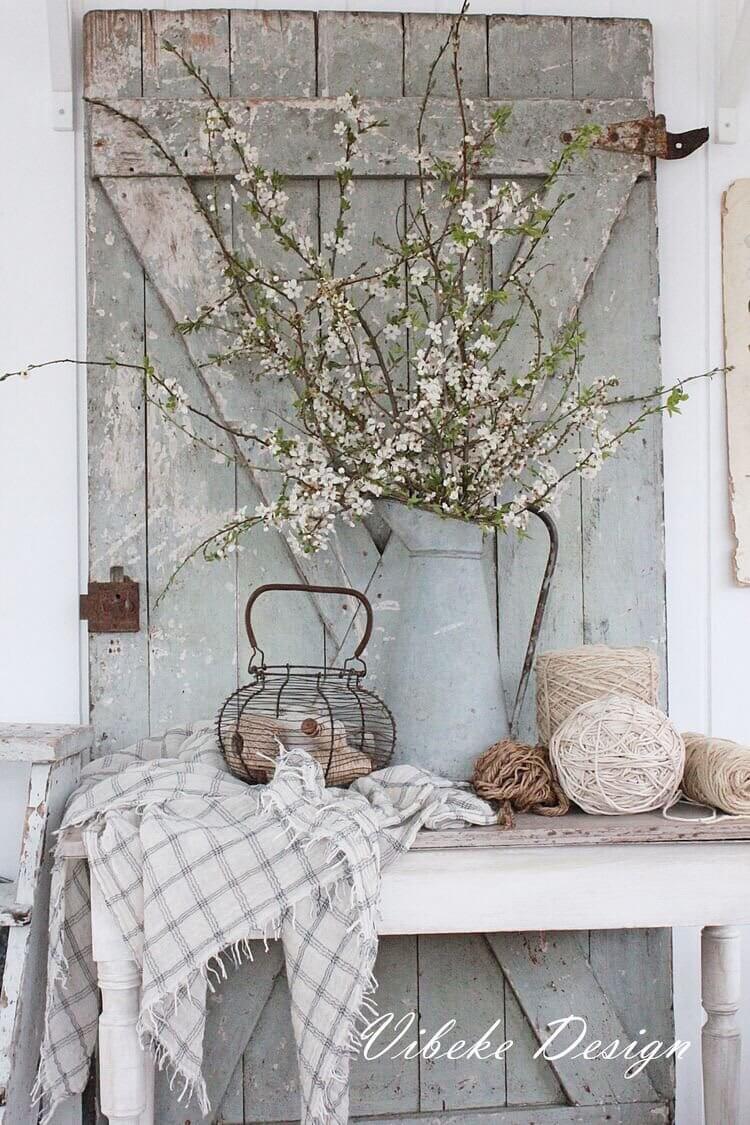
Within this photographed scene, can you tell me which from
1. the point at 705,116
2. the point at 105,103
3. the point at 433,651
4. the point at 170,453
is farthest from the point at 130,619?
the point at 705,116

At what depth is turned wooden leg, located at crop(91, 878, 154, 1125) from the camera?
5.23 ft

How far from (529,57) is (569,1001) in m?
1.88

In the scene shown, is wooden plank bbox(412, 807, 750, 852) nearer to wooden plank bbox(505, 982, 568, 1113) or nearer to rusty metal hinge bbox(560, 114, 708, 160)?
wooden plank bbox(505, 982, 568, 1113)

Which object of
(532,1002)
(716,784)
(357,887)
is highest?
(716,784)

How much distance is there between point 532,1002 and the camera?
2.14m

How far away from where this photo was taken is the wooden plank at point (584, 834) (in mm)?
1651

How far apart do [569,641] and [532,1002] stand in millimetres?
703

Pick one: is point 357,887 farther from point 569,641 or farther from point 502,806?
point 569,641

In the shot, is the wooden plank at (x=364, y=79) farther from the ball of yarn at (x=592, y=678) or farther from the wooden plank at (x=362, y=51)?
the ball of yarn at (x=592, y=678)

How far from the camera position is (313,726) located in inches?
70.0

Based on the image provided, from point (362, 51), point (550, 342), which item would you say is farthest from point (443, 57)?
point (550, 342)

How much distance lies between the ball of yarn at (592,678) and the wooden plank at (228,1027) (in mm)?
719

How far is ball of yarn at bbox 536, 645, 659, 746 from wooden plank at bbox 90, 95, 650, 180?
984mm

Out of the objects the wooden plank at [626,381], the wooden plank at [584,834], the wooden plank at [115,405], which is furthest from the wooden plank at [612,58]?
the wooden plank at [584,834]
